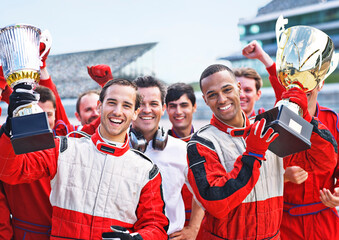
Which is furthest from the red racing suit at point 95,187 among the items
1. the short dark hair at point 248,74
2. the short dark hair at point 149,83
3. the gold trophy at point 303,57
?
the short dark hair at point 248,74

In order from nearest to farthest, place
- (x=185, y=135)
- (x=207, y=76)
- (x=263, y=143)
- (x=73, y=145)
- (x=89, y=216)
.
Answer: (x=263, y=143), (x=89, y=216), (x=73, y=145), (x=207, y=76), (x=185, y=135)

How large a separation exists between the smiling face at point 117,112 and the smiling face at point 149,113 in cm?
44

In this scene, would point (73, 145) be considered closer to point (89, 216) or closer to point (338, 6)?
point (89, 216)

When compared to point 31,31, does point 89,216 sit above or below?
below

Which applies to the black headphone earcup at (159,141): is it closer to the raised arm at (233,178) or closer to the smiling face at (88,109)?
the raised arm at (233,178)

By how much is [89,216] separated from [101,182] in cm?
14

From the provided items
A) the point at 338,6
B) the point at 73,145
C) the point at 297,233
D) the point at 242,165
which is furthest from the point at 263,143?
the point at 338,6

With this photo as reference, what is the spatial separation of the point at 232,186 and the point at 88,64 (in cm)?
3252

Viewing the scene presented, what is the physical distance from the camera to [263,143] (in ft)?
4.12

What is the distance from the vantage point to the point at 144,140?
6.36 feet

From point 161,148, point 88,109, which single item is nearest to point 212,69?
point 161,148

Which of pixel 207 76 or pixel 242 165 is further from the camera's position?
pixel 207 76

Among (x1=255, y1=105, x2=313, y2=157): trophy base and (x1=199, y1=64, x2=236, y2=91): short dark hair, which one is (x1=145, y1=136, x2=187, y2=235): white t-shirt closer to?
(x1=199, y1=64, x2=236, y2=91): short dark hair

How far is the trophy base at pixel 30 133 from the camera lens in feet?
3.94
